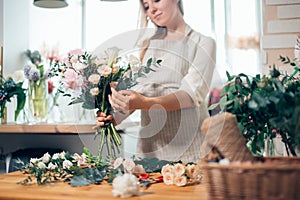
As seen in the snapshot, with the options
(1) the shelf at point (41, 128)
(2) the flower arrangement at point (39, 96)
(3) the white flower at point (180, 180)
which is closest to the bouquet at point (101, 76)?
(3) the white flower at point (180, 180)

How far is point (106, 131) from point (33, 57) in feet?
7.49

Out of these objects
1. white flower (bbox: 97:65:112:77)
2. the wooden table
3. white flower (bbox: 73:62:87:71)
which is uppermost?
white flower (bbox: 73:62:87:71)

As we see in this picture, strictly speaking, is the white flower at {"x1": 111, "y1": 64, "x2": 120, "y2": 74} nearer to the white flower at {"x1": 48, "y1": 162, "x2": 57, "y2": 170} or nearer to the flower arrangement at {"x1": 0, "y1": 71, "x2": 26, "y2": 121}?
the white flower at {"x1": 48, "y1": 162, "x2": 57, "y2": 170}

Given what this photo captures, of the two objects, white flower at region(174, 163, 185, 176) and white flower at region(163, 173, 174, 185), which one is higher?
white flower at region(174, 163, 185, 176)

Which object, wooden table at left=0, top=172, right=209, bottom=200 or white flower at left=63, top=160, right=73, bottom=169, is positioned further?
white flower at left=63, top=160, right=73, bottom=169

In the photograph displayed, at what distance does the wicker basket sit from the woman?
0.68 meters

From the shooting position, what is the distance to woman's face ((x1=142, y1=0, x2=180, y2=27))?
5.17ft

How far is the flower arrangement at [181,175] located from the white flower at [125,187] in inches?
6.5

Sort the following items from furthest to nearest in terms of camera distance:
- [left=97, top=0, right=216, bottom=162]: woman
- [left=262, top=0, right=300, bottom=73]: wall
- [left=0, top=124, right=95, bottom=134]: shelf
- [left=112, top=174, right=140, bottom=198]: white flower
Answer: [left=262, top=0, right=300, bottom=73]: wall, [left=0, top=124, right=95, bottom=134]: shelf, [left=97, top=0, right=216, bottom=162]: woman, [left=112, top=174, right=140, bottom=198]: white flower

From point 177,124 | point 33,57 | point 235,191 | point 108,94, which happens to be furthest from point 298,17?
point 33,57

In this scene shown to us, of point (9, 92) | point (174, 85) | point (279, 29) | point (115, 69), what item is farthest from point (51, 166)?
point (279, 29)

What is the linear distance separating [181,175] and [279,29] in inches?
68.8

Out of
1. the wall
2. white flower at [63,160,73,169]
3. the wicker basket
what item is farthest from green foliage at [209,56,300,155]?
the wall

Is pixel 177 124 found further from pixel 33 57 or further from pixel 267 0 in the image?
pixel 33 57
